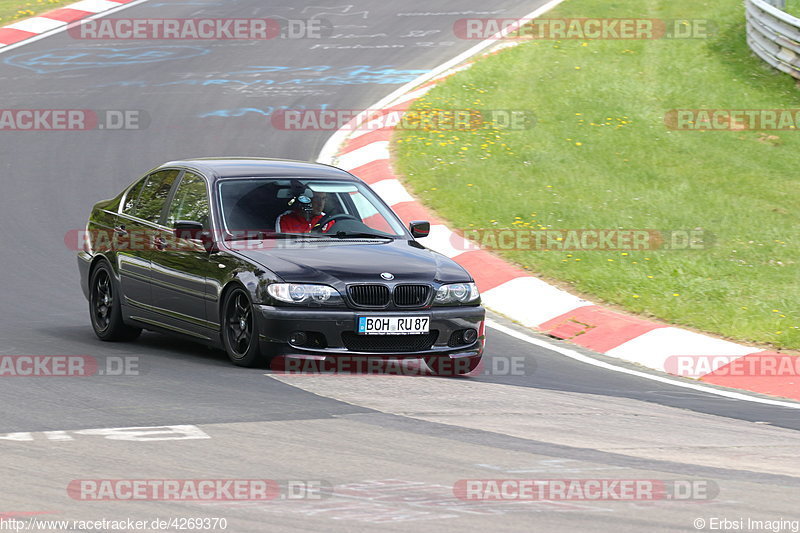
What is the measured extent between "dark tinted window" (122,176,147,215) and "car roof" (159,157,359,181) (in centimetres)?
32

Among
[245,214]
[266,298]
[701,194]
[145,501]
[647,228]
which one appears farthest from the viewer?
[701,194]

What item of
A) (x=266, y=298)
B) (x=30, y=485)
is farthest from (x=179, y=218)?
(x=30, y=485)

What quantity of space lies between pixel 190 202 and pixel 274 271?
1509 mm

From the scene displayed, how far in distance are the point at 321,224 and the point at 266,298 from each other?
4.04 feet

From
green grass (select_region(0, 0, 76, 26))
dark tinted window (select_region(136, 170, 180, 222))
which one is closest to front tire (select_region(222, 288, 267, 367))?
dark tinted window (select_region(136, 170, 180, 222))

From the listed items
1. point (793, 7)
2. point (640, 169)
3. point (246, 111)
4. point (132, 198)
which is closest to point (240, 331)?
point (132, 198)

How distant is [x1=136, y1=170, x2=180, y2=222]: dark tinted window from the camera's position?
10.5 meters

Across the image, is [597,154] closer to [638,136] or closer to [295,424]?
[638,136]

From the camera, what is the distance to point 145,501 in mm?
5594

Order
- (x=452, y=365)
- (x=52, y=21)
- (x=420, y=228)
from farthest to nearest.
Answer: (x=52, y=21)
(x=420, y=228)
(x=452, y=365)

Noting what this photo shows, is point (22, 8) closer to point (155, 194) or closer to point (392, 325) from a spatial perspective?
point (155, 194)

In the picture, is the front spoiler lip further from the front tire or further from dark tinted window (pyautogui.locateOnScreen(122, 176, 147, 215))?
dark tinted window (pyautogui.locateOnScreen(122, 176, 147, 215))

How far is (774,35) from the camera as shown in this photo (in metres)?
20.3

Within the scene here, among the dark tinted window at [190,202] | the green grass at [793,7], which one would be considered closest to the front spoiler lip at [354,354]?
the dark tinted window at [190,202]
